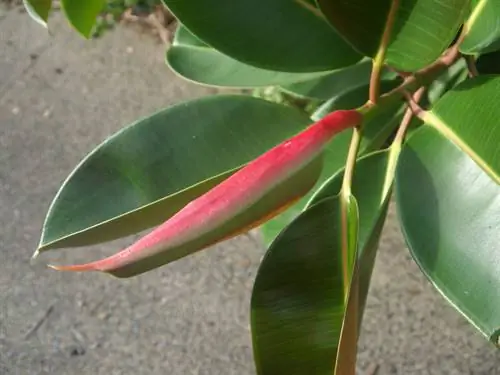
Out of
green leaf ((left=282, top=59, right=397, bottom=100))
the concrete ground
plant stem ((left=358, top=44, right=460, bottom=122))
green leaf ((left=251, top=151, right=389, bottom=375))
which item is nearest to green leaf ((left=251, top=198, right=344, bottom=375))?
green leaf ((left=251, top=151, right=389, bottom=375))

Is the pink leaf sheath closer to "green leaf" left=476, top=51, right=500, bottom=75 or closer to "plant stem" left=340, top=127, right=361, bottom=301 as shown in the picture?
"plant stem" left=340, top=127, right=361, bottom=301

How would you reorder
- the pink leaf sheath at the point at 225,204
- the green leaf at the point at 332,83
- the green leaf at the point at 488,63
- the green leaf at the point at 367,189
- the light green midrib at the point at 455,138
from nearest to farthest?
the pink leaf sheath at the point at 225,204, the light green midrib at the point at 455,138, the green leaf at the point at 367,189, the green leaf at the point at 488,63, the green leaf at the point at 332,83

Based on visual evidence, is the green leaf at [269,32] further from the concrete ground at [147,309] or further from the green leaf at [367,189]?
the concrete ground at [147,309]

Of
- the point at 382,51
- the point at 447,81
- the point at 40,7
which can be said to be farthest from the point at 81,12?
the point at 447,81

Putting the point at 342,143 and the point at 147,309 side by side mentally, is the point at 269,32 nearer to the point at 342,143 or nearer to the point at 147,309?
the point at 342,143

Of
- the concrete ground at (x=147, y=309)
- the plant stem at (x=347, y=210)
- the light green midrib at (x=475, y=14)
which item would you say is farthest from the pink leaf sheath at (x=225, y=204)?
the concrete ground at (x=147, y=309)

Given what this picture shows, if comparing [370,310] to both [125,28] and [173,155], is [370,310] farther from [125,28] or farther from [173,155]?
[125,28]

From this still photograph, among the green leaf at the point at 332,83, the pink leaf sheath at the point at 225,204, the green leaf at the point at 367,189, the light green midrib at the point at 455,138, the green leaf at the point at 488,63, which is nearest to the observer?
the pink leaf sheath at the point at 225,204
